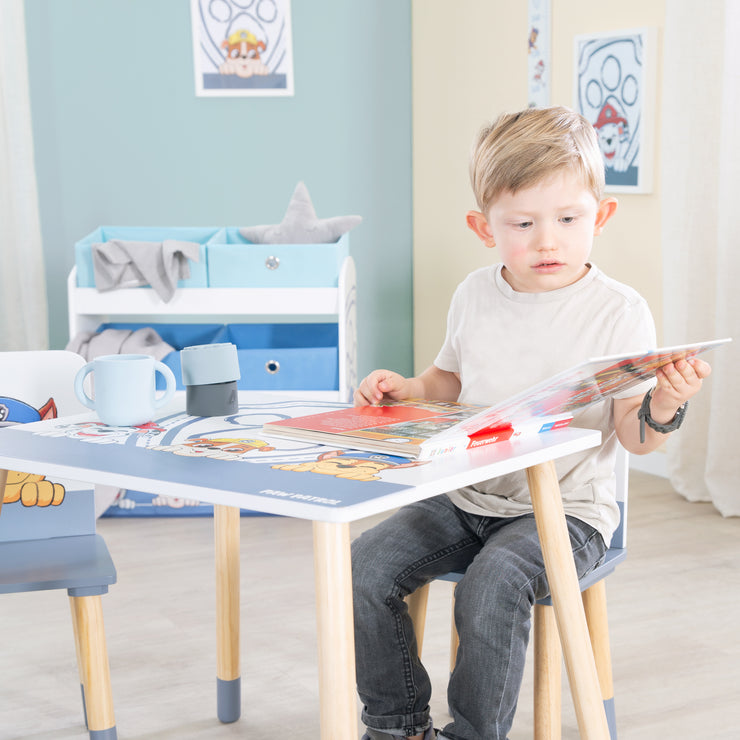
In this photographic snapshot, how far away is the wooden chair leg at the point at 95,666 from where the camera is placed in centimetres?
120

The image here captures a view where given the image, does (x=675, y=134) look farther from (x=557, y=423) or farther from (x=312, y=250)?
(x=557, y=423)

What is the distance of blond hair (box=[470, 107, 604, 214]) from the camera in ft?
3.93

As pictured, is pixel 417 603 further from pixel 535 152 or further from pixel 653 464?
pixel 653 464

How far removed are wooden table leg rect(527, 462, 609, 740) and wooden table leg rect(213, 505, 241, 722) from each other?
49 cm

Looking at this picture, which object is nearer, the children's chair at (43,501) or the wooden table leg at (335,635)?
the wooden table leg at (335,635)

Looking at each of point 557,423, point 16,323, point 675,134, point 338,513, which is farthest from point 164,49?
point 338,513

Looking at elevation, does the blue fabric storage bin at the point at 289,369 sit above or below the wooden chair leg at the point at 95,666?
above

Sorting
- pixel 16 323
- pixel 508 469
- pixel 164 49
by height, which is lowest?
pixel 16 323

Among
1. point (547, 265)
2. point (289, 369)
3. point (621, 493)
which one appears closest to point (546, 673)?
point (621, 493)

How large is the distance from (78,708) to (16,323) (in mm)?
1860

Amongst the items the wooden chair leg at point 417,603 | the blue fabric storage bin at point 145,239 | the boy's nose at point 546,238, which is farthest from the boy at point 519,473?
the blue fabric storage bin at point 145,239

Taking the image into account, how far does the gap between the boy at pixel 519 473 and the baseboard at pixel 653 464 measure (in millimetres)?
1642

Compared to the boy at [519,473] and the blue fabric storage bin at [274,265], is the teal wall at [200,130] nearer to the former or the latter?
the blue fabric storage bin at [274,265]

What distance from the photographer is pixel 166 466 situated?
94 cm
